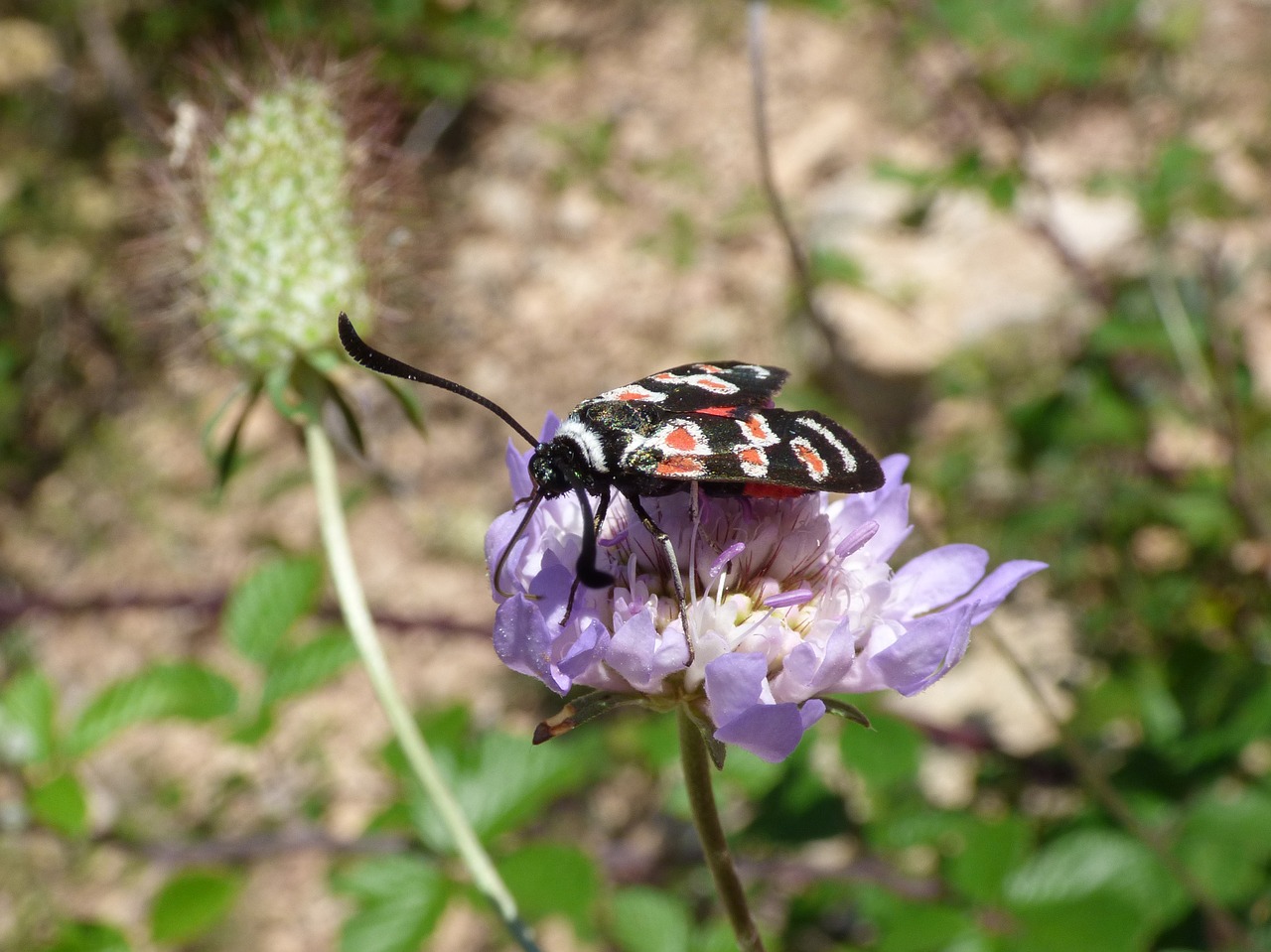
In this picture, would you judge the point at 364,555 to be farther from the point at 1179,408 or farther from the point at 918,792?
the point at 1179,408

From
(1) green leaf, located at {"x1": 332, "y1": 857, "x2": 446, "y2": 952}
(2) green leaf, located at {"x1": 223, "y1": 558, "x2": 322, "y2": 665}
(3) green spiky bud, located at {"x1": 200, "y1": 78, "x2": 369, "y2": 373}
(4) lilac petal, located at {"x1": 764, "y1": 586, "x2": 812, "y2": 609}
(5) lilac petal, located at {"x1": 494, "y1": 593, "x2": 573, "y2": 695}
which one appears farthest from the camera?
(2) green leaf, located at {"x1": 223, "y1": 558, "x2": 322, "y2": 665}

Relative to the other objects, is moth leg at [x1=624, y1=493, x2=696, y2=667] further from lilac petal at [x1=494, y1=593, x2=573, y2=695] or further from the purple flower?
lilac petal at [x1=494, y1=593, x2=573, y2=695]

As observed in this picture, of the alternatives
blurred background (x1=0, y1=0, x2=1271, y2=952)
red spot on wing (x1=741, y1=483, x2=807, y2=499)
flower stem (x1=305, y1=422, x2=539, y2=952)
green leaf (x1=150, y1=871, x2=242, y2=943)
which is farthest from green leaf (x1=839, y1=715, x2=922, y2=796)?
green leaf (x1=150, y1=871, x2=242, y2=943)

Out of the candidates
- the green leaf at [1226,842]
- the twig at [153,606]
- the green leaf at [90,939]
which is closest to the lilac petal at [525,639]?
the twig at [153,606]

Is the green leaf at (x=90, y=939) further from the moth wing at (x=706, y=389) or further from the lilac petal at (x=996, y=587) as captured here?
the lilac petal at (x=996, y=587)

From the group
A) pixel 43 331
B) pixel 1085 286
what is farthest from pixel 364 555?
pixel 1085 286
